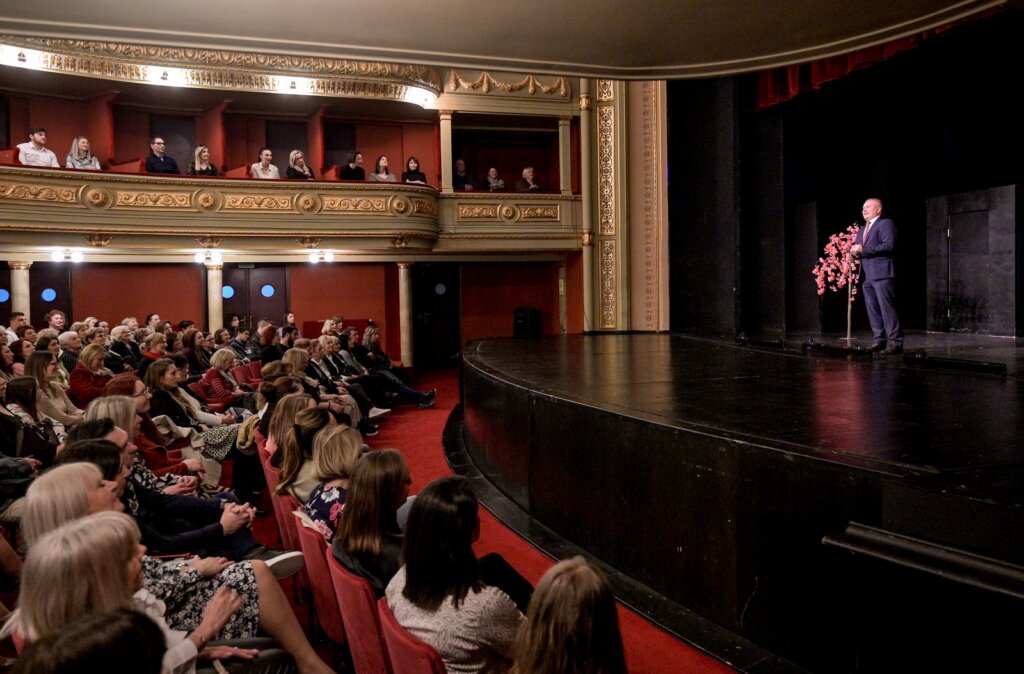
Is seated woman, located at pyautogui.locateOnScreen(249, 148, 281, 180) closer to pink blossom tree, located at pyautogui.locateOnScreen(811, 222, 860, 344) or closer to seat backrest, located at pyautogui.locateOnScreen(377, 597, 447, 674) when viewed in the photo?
pink blossom tree, located at pyautogui.locateOnScreen(811, 222, 860, 344)

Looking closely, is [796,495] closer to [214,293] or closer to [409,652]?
[409,652]

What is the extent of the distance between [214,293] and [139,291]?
1.25 metres

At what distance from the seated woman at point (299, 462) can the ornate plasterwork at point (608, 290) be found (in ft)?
28.2

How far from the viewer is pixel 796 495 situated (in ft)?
7.64

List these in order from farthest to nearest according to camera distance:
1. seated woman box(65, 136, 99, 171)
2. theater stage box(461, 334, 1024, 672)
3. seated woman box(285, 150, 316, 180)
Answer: seated woman box(285, 150, 316, 180) → seated woman box(65, 136, 99, 171) → theater stage box(461, 334, 1024, 672)

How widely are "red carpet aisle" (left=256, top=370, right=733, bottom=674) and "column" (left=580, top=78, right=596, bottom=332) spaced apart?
14.4ft

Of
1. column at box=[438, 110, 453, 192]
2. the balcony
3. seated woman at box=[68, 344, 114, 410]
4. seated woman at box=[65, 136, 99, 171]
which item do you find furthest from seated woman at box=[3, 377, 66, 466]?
column at box=[438, 110, 453, 192]

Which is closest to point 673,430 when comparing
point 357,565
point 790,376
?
point 357,565

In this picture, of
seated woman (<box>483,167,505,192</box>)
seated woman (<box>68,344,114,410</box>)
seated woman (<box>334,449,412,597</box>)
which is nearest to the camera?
seated woman (<box>334,449,412,597</box>)

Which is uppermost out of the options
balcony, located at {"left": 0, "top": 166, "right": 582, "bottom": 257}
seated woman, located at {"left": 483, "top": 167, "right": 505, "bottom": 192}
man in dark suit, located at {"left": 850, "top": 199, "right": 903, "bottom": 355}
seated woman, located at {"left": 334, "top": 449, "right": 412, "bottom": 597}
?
seated woman, located at {"left": 483, "top": 167, "right": 505, "bottom": 192}

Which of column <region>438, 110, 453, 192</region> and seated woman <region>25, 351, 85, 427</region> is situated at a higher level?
column <region>438, 110, 453, 192</region>

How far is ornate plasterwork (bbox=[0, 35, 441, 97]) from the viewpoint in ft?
31.7

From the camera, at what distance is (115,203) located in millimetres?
9688

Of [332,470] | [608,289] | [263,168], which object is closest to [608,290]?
[608,289]
